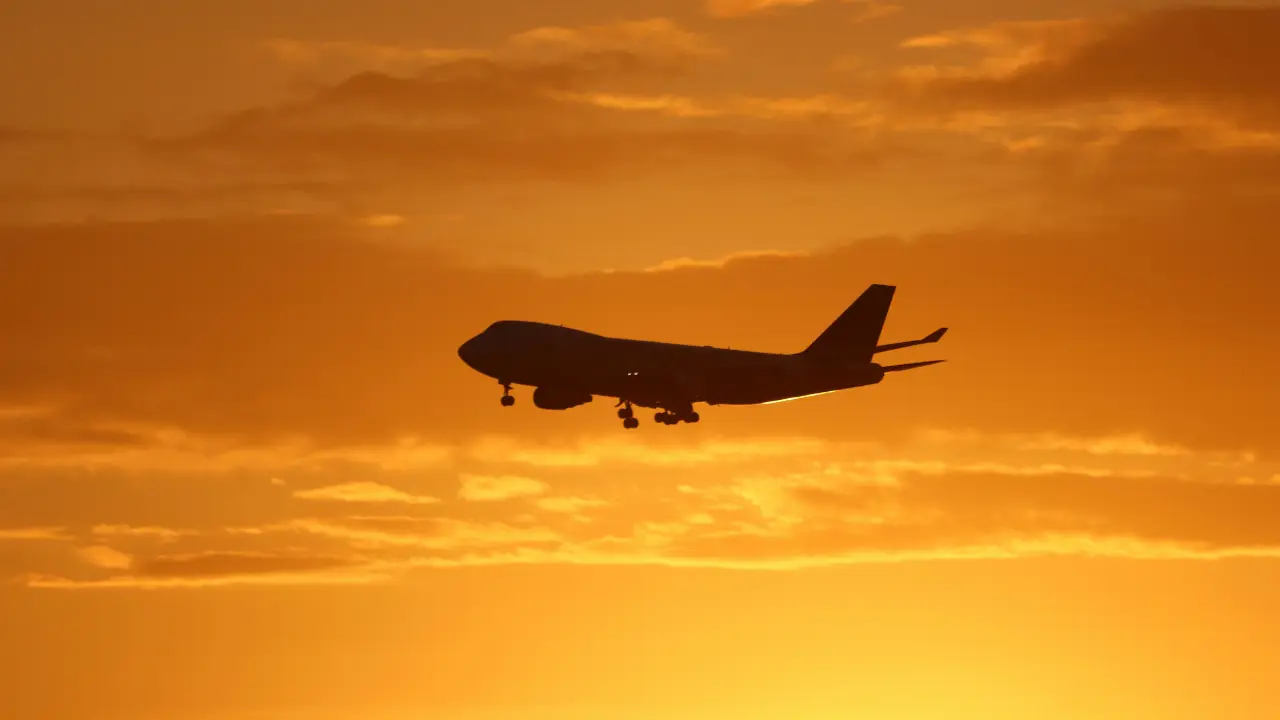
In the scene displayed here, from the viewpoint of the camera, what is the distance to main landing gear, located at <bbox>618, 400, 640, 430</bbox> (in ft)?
432

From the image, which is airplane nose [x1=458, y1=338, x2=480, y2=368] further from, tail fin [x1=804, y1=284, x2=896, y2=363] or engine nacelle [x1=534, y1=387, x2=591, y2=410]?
tail fin [x1=804, y1=284, x2=896, y2=363]

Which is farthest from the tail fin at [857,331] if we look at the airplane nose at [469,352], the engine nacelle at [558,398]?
the airplane nose at [469,352]

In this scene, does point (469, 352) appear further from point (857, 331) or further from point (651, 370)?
point (857, 331)

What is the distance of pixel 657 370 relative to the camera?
13025cm

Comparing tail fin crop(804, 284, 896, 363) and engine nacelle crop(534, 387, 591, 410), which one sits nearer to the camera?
engine nacelle crop(534, 387, 591, 410)

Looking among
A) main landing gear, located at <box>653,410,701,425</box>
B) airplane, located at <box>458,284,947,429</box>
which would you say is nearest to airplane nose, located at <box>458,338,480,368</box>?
airplane, located at <box>458,284,947,429</box>

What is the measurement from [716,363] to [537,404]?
14.4m

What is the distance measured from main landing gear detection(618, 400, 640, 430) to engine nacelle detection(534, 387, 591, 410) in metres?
3.03

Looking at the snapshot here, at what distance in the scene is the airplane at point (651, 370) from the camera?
427ft

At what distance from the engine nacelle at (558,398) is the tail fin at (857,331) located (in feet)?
58.5

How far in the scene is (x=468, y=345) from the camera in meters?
137

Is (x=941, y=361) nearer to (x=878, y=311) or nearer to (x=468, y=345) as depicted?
(x=878, y=311)

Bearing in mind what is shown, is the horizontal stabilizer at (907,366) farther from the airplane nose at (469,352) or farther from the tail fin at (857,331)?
the airplane nose at (469,352)

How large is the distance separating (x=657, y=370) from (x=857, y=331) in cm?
1786
